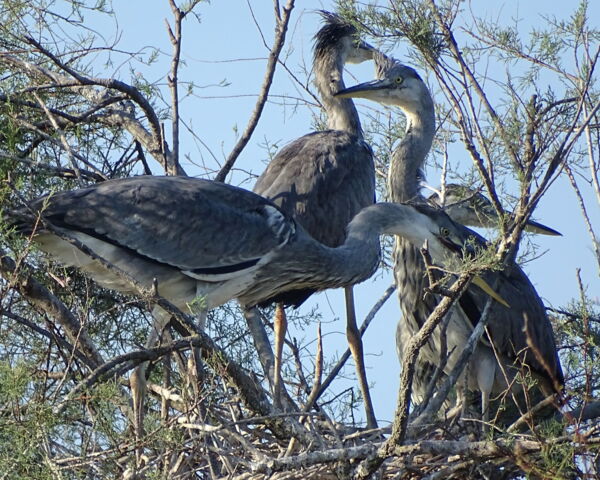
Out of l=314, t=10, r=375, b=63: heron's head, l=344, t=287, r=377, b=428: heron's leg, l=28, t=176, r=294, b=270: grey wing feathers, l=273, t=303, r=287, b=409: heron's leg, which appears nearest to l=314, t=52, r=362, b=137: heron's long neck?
l=314, t=10, r=375, b=63: heron's head

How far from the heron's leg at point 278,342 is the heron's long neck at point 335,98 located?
1332 millimetres

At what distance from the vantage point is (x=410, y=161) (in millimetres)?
6281

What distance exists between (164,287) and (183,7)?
123 centimetres

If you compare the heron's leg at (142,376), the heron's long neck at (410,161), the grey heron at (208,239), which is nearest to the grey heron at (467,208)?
the heron's long neck at (410,161)

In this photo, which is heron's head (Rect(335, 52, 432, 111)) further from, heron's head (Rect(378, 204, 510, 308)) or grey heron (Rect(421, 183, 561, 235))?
heron's head (Rect(378, 204, 510, 308))

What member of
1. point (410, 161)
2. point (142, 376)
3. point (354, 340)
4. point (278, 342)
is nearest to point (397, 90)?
point (410, 161)

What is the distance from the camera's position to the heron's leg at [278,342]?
4.85m

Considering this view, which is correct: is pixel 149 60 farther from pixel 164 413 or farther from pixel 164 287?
pixel 164 413

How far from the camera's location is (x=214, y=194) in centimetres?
510

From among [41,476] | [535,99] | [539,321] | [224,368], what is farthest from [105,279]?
[539,321]

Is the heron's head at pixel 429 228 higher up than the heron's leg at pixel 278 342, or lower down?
higher up

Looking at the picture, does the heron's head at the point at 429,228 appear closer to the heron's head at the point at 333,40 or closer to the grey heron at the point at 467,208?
the grey heron at the point at 467,208

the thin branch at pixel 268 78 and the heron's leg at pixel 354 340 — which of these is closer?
the thin branch at pixel 268 78

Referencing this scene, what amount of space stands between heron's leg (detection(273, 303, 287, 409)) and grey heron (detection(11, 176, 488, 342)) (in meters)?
0.19
